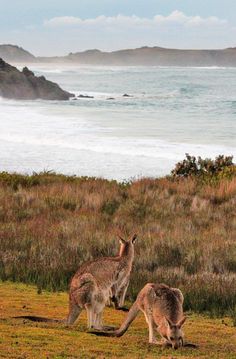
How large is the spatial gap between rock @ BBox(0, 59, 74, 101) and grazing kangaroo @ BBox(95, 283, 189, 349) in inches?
3674

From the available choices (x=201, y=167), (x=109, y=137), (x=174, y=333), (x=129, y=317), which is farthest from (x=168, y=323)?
(x=109, y=137)

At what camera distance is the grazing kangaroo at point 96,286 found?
692 centimetres

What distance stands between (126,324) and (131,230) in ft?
32.9

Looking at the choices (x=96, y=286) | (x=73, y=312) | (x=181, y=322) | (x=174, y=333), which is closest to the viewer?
(x=181, y=322)

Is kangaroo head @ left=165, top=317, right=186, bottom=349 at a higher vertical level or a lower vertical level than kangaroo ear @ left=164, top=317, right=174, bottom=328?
lower

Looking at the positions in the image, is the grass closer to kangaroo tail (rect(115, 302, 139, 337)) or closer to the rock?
kangaroo tail (rect(115, 302, 139, 337))

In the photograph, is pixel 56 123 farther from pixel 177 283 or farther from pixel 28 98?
pixel 177 283

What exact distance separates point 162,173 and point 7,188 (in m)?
15.0

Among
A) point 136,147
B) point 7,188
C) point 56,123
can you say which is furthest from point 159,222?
point 56,123

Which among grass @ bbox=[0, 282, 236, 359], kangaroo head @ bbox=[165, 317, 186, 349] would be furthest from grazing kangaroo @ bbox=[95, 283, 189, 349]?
grass @ bbox=[0, 282, 236, 359]

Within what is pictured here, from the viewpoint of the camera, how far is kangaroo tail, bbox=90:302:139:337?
263 inches

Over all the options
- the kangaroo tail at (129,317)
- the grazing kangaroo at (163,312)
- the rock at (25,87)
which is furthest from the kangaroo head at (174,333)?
the rock at (25,87)

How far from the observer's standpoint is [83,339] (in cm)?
681

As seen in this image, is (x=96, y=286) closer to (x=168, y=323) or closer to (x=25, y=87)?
(x=168, y=323)
